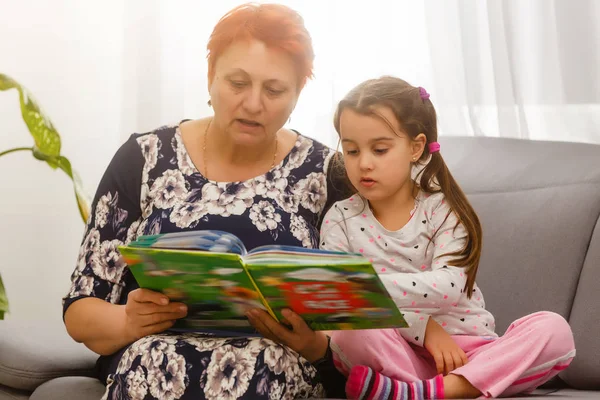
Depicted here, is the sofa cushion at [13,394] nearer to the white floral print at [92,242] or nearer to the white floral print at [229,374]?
the white floral print at [92,242]

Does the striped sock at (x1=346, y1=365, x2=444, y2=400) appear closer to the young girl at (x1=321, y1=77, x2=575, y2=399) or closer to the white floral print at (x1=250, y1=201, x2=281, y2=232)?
the young girl at (x1=321, y1=77, x2=575, y2=399)

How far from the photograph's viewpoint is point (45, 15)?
116 inches

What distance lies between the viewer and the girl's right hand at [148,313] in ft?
4.58

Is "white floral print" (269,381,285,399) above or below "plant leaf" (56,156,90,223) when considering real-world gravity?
below

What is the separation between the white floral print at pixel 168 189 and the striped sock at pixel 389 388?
501 millimetres

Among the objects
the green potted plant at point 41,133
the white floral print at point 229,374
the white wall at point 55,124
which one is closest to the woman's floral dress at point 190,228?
the white floral print at point 229,374

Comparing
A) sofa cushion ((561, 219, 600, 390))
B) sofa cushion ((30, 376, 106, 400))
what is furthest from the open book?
sofa cushion ((561, 219, 600, 390))

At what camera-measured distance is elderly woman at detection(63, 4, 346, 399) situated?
142 centimetres

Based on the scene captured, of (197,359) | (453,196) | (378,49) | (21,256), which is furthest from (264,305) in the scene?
(21,256)

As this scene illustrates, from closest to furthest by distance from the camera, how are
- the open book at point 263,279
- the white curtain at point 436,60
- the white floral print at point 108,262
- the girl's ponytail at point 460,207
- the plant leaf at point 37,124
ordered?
1. the open book at point 263,279
2. the girl's ponytail at point 460,207
3. the white floral print at point 108,262
4. the white curtain at point 436,60
5. the plant leaf at point 37,124

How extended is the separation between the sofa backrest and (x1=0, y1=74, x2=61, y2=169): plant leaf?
1.11 metres

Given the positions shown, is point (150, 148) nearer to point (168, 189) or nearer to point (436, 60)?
point (168, 189)

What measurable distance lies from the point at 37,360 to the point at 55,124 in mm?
1424

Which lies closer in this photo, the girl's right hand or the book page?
the book page
